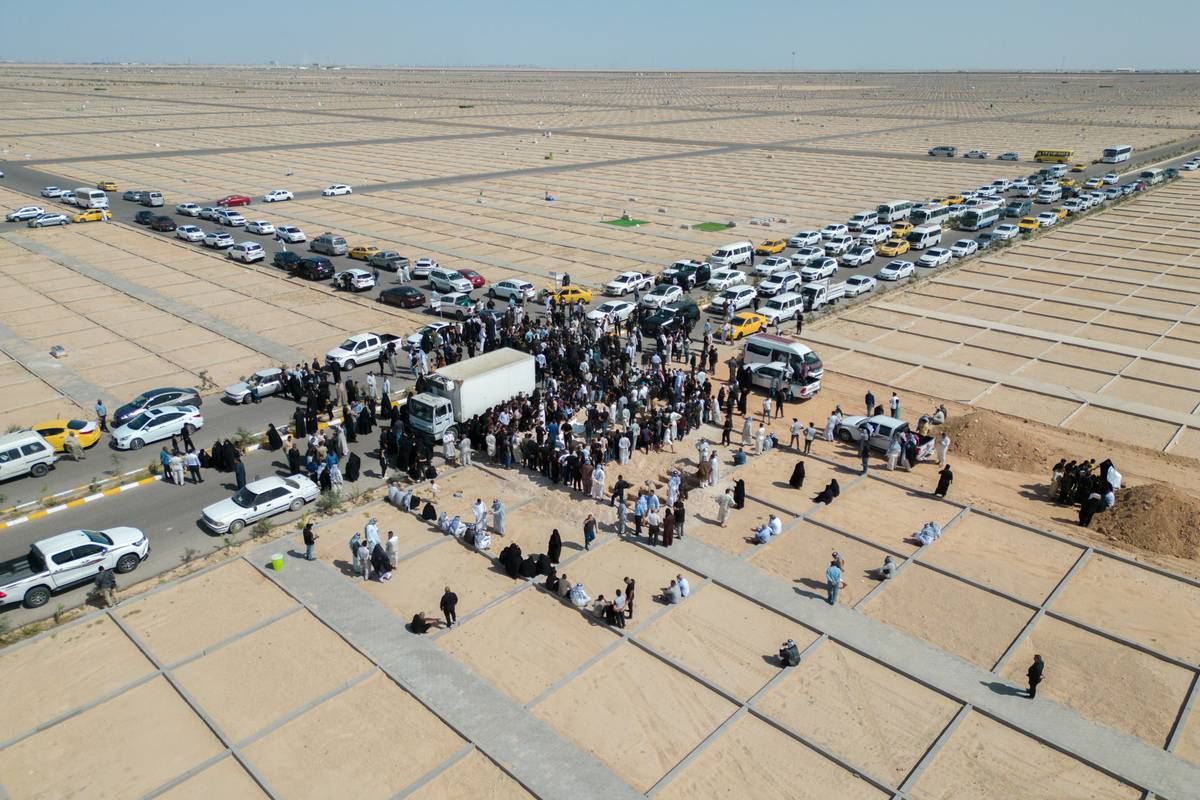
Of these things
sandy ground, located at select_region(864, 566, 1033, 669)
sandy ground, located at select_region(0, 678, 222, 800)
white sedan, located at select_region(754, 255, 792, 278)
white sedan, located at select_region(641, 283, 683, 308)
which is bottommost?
sandy ground, located at select_region(864, 566, 1033, 669)

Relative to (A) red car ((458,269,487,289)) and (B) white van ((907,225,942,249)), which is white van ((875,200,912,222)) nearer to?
(B) white van ((907,225,942,249))

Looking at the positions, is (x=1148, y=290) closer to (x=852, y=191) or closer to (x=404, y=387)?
(x=852, y=191)

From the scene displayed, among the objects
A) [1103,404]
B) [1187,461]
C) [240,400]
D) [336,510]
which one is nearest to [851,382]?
[1103,404]

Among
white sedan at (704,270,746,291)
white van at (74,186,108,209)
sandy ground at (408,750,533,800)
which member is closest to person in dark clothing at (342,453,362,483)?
sandy ground at (408,750,533,800)

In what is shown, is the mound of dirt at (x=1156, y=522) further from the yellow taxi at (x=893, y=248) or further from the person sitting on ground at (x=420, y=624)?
the yellow taxi at (x=893, y=248)

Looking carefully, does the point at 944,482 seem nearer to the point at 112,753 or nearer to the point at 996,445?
the point at 996,445

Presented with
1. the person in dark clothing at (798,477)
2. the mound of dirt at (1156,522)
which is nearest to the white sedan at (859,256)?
the person in dark clothing at (798,477)
